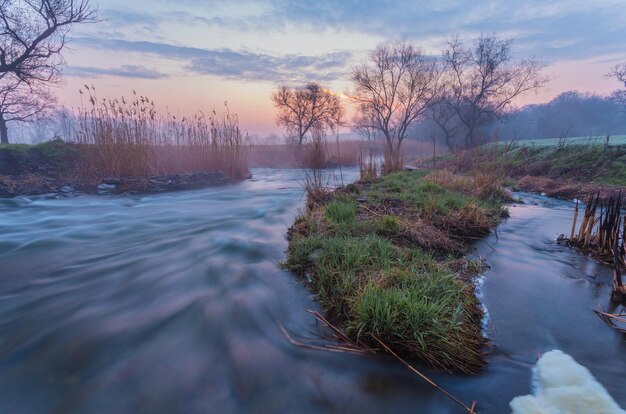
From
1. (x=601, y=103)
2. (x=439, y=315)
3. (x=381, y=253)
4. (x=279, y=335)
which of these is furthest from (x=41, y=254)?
(x=601, y=103)

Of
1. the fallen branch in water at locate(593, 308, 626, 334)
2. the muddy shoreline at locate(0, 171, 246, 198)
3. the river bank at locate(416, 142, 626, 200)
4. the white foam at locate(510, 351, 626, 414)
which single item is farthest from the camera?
the river bank at locate(416, 142, 626, 200)

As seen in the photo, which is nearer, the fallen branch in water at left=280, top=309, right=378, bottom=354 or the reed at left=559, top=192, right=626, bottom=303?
the fallen branch in water at left=280, top=309, right=378, bottom=354

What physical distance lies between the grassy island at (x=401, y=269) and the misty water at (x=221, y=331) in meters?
0.20

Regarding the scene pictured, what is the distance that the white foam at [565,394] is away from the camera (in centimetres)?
215

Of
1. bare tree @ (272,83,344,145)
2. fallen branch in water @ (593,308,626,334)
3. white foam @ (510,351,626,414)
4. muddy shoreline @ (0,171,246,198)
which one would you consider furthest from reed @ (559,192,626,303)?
bare tree @ (272,83,344,145)

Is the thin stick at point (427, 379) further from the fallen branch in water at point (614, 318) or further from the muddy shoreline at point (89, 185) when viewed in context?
the muddy shoreline at point (89, 185)

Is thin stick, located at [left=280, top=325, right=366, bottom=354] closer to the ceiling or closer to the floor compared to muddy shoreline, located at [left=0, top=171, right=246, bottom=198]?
closer to the floor

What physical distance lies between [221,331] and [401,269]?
2.05m

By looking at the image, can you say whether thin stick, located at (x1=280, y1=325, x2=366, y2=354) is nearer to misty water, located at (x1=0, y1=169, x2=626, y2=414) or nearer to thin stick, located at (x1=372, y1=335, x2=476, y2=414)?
misty water, located at (x1=0, y1=169, x2=626, y2=414)

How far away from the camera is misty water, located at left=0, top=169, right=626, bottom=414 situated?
7.66 ft

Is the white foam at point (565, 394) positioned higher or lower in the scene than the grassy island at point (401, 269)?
lower

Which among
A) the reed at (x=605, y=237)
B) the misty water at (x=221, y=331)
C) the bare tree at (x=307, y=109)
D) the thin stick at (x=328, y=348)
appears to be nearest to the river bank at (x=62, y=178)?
the misty water at (x=221, y=331)

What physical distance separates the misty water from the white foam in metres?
0.08

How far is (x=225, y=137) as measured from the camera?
1508 centimetres
